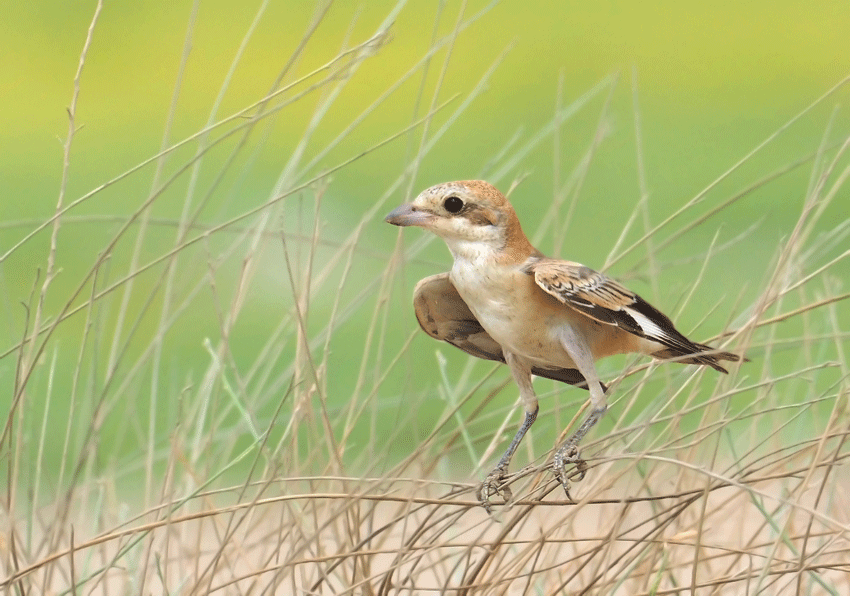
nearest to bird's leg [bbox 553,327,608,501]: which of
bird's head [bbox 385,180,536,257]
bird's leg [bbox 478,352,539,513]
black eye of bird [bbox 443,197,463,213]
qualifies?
bird's leg [bbox 478,352,539,513]

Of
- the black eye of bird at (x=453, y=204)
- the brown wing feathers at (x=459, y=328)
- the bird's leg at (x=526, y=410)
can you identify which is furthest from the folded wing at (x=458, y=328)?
the black eye of bird at (x=453, y=204)

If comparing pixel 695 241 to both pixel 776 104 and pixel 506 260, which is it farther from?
pixel 506 260

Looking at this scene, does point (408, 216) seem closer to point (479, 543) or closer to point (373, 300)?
point (479, 543)

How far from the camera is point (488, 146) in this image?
8516 millimetres

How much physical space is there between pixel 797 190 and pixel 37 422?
558cm

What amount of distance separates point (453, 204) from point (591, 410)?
21.2 inches

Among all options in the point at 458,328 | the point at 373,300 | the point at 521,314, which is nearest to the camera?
the point at 521,314

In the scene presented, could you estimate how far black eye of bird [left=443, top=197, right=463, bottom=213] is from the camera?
2.29 metres

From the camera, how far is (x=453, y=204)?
2.30m

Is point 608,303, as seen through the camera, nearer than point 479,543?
No

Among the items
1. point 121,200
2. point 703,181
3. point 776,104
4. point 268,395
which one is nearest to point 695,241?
point 703,181

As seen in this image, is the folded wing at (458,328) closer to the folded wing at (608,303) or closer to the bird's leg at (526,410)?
the bird's leg at (526,410)

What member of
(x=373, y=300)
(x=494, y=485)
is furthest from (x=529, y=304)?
(x=373, y=300)

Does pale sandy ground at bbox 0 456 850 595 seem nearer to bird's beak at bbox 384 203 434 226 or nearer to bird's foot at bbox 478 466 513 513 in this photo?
bird's foot at bbox 478 466 513 513
